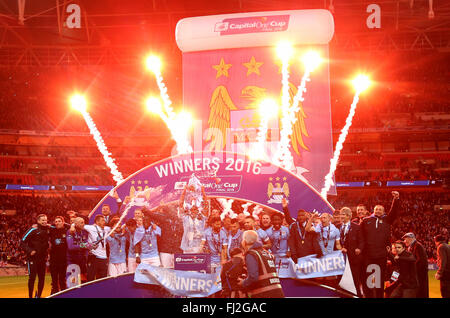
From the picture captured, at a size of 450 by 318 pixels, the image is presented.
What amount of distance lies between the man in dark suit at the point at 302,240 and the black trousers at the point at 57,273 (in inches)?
189

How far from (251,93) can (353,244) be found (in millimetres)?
7013

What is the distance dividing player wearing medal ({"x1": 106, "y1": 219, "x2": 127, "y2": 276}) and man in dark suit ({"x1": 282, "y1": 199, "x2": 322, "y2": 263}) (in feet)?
11.6

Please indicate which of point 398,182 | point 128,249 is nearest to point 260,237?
point 128,249

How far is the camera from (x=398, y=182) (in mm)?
31594

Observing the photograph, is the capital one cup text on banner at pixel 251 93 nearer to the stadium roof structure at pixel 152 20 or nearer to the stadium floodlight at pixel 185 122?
the stadium floodlight at pixel 185 122

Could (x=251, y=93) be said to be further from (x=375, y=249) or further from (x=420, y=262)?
(x=420, y=262)

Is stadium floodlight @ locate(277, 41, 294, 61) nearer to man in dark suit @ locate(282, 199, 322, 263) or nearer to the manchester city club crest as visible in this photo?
the manchester city club crest

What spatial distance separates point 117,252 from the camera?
9.97m

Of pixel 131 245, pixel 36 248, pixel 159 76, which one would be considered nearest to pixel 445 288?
pixel 131 245

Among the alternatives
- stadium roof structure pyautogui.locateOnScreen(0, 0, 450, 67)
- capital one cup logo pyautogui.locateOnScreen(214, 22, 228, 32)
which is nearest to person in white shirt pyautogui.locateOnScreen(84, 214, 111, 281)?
capital one cup logo pyautogui.locateOnScreen(214, 22, 228, 32)

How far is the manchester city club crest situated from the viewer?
10290mm

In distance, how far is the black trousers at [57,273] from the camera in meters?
9.81

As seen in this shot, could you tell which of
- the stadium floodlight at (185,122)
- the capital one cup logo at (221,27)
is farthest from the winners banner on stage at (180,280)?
the capital one cup logo at (221,27)

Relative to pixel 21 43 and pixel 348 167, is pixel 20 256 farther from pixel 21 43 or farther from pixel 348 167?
pixel 348 167
